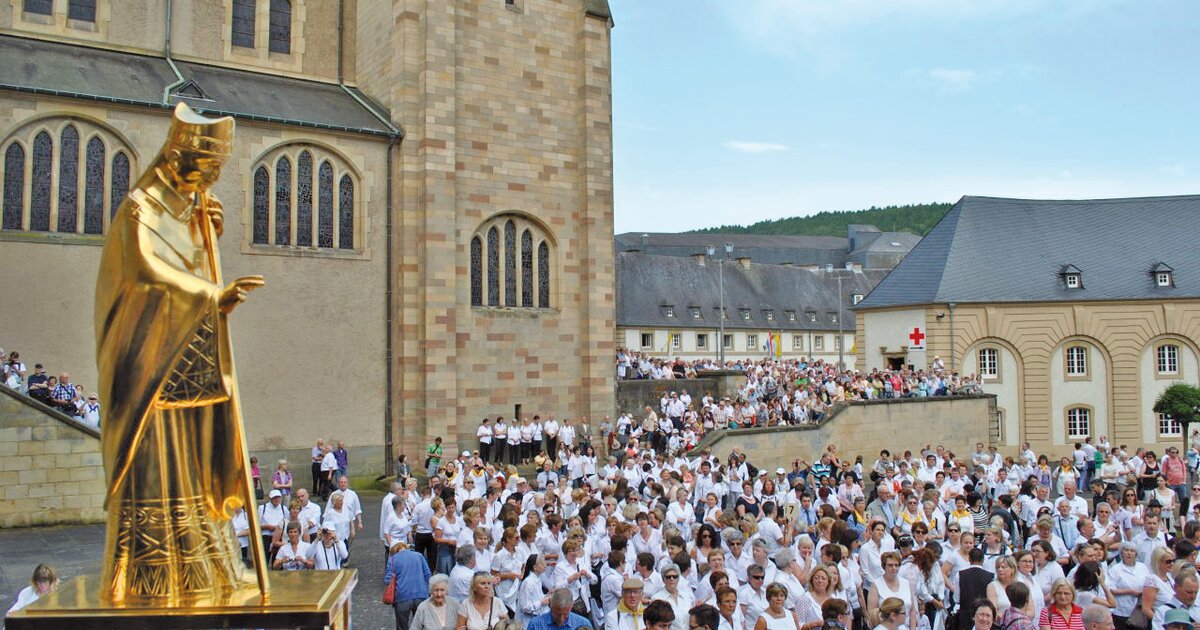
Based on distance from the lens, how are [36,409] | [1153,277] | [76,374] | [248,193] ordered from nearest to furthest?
[36,409] < [76,374] < [248,193] < [1153,277]

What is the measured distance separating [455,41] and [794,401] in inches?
588

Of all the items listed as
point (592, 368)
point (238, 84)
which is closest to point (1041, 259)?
point (592, 368)

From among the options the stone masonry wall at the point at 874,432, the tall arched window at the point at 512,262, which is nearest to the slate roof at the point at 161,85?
the tall arched window at the point at 512,262

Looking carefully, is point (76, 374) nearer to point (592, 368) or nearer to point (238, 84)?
point (238, 84)

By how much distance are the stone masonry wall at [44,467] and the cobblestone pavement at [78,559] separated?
28 cm

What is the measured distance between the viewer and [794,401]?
98.9 ft

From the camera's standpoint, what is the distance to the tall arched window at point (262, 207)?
22.2 meters

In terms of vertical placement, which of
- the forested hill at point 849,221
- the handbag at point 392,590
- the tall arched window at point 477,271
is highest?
the forested hill at point 849,221

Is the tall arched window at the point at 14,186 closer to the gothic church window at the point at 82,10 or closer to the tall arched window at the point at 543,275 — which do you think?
the gothic church window at the point at 82,10

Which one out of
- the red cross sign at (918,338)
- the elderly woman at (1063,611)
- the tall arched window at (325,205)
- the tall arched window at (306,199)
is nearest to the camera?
the elderly woman at (1063,611)

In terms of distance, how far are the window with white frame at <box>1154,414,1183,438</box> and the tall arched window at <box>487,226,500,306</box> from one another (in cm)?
3238

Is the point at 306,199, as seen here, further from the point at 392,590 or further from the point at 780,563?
the point at 780,563

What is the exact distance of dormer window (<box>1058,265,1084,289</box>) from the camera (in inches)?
1686

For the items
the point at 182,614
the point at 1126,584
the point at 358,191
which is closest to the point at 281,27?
the point at 358,191
